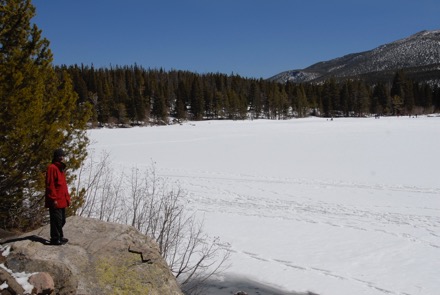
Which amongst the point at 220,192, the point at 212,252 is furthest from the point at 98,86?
the point at 212,252

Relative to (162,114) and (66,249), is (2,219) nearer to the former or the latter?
(66,249)

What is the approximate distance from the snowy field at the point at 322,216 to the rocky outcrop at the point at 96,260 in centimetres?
384

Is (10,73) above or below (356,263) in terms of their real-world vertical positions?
above

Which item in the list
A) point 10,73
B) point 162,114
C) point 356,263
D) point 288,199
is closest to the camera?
point 10,73

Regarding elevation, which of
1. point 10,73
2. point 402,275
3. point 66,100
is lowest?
point 402,275

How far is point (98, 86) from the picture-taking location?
300ft

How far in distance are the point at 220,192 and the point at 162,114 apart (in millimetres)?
66815

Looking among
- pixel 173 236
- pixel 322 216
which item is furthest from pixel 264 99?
pixel 173 236

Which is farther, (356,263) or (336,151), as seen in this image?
(336,151)

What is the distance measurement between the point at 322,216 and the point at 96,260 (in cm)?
989

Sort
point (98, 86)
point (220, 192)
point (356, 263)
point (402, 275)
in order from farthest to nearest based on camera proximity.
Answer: point (98, 86), point (220, 192), point (356, 263), point (402, 275)

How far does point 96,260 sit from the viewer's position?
488cm

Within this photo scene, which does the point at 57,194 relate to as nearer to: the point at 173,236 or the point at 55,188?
the point at 55,188

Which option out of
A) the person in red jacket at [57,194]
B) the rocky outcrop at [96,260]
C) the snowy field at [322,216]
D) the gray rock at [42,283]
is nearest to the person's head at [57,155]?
the person in red jacket at [57,194]
